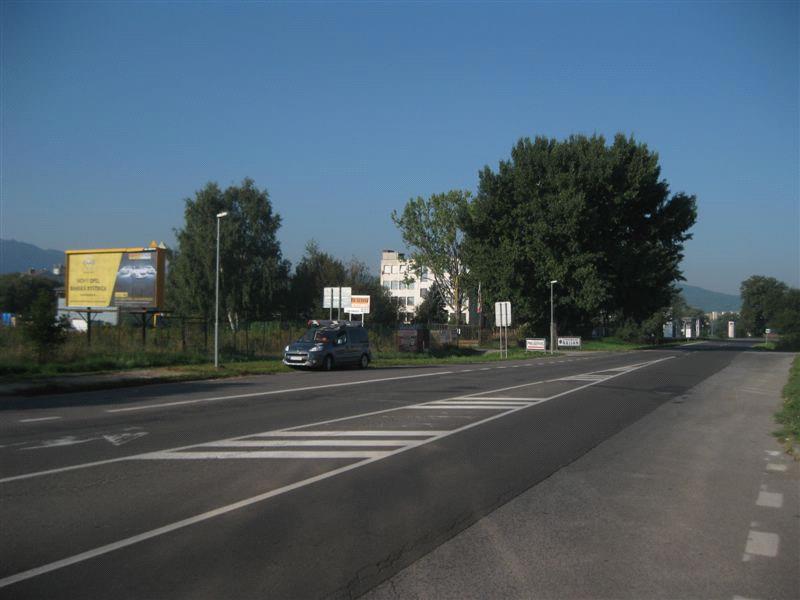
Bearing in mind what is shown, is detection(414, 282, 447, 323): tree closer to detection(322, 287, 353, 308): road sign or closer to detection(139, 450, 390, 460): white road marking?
detection(322, 287, 353, 308): road sign

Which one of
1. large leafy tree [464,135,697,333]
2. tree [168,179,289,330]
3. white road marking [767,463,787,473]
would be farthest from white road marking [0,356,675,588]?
tree [168,179,289,330]

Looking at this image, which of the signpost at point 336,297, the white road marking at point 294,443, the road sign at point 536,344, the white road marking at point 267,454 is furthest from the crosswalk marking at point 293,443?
the road sign at point 536,344

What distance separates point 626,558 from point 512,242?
55110mm

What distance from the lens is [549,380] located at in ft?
81.0

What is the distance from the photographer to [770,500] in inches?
311

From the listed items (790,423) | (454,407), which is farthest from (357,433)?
(790,423)

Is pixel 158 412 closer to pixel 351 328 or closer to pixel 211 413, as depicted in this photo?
pixel 211 413

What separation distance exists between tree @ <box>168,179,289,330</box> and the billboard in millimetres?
30175

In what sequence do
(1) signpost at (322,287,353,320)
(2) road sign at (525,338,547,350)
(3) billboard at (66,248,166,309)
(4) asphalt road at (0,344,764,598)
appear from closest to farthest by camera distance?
1. (4) asphalt road at (0,344,764,598)
2. (3) billboard at (66,248,166,309)
3. (1) signpost at (322,287,353,320)
4. (2) road sign at (525,338,547,350)

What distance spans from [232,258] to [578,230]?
33.2 metres

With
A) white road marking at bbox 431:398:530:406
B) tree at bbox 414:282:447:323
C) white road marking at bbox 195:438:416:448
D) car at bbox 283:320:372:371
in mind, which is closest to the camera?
white road marking at bbox 195:438:416:448

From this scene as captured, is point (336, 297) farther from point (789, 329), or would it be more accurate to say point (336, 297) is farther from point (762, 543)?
point (789, 329)

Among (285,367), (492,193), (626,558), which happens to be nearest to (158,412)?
(626,558)

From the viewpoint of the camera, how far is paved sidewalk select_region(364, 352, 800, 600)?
514 centimetres
